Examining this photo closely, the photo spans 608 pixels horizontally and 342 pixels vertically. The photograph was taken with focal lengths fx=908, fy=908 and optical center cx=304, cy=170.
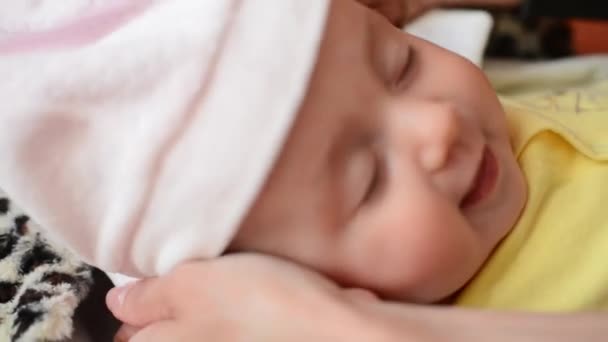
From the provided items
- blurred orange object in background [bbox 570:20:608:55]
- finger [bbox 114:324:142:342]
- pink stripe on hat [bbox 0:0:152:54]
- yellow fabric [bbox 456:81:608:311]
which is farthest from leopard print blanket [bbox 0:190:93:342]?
blurred orange object in background [bbox 570:20:608:55]

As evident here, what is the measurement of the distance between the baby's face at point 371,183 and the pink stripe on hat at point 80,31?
6.5 inches

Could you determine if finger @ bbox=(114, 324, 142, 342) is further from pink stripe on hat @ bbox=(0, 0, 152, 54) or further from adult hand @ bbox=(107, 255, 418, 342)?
pink stripe on hat @ bbox=(0, 0, 152, 54)

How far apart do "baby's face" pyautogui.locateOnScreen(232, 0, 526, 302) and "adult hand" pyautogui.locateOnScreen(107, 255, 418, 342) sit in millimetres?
37

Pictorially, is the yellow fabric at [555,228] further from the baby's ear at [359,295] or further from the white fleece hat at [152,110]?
the white fleece hat at [152,110]

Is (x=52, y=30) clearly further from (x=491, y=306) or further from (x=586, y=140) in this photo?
(x=586, y=140)

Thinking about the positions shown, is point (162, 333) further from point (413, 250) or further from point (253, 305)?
point (413, 250)

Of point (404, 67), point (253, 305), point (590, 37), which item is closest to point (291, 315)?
point (253, 305)

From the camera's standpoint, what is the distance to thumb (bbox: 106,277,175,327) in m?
0.78

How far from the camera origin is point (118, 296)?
0.84 m

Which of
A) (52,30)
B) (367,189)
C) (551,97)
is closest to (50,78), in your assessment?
(52,30)

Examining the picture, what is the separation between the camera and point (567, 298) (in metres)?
0.83

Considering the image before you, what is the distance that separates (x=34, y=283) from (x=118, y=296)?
138mm

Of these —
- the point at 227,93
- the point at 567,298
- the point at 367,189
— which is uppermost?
the point at 227,93

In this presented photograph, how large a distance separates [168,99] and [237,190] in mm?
90
